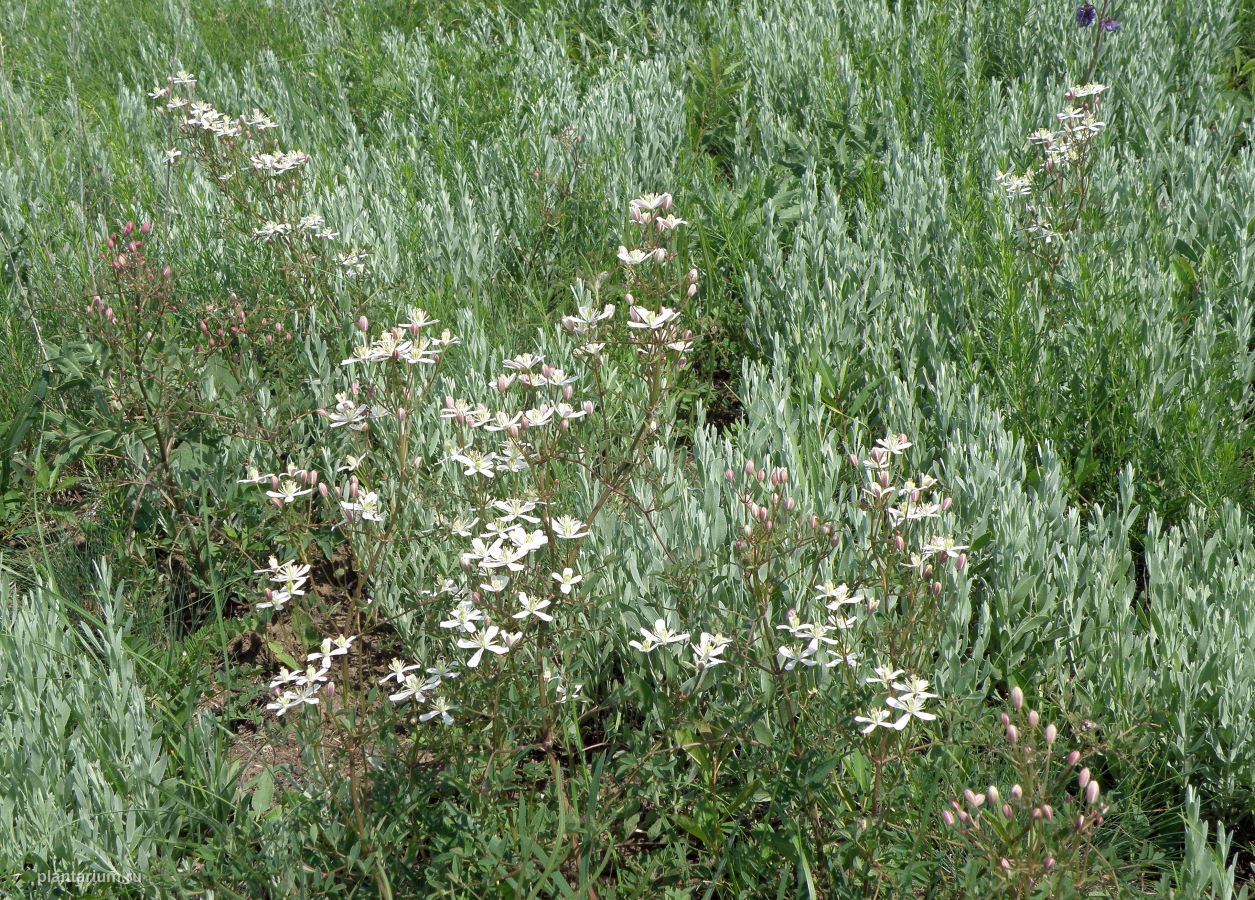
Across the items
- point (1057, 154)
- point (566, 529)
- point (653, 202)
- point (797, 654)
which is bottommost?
point (797, 654)

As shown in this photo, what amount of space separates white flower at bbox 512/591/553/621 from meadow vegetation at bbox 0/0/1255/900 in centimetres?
2

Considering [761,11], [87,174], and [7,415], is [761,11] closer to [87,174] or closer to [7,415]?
[87,174]

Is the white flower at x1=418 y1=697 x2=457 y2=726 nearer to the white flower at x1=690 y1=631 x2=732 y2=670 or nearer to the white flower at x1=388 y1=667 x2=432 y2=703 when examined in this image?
the white flower at x1=388 y1=667 x2=432 y2=703

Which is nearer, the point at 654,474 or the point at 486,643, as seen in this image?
the point at 486,643

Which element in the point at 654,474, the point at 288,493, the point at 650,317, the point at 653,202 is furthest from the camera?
the point at 654,474

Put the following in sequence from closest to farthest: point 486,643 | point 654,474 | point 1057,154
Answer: point 486,643
point 654,474
point 1057,154

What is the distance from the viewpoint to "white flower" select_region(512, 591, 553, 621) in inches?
84.4

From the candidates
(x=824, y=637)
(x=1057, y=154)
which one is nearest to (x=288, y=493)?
(x=824, y=637)

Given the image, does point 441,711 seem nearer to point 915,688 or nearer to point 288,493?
point 288,493

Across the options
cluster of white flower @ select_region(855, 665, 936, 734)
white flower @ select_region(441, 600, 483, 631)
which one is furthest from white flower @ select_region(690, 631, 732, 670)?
white flower @ select_region(441, 600, 483, 631)

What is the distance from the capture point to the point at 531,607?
216cm

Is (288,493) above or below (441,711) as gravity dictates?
above

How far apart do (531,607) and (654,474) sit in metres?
0.95

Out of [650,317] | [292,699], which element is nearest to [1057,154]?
[650,317]
